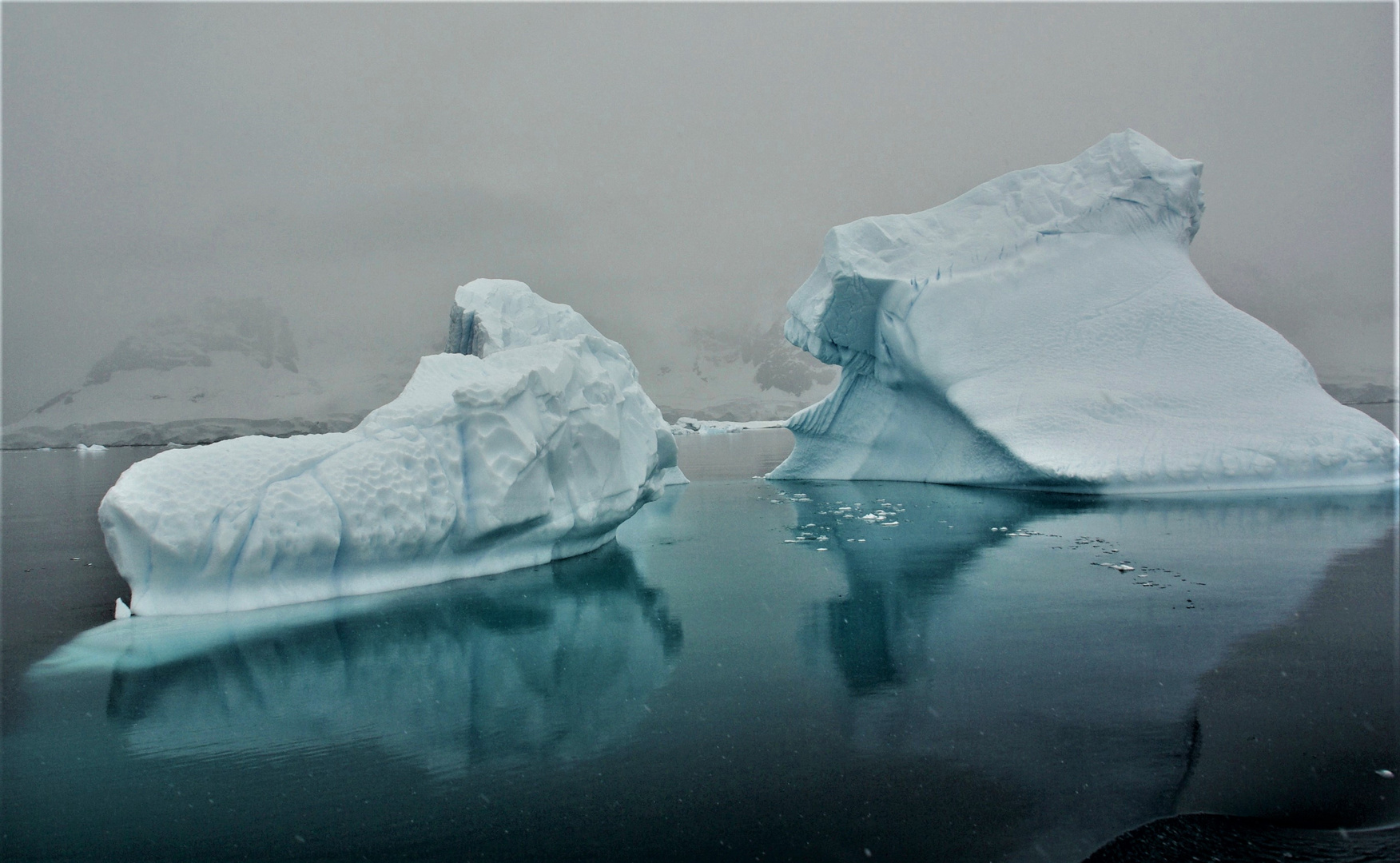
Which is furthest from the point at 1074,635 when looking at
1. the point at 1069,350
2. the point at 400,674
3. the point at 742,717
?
the point at 1069,350

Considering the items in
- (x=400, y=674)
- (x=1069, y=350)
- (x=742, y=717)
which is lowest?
(x=400, y=674)

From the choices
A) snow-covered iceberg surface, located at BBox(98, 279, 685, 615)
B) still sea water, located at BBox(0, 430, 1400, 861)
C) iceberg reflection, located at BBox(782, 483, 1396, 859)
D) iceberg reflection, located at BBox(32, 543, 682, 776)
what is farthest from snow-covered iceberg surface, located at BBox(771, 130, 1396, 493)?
iceberg reflection, located at BBox(32, 543, 682, 776)

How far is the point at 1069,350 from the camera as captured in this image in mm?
11422

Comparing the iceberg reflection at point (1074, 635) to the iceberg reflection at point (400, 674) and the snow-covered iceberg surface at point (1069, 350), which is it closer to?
the iceberg reflection at point (400, 674)

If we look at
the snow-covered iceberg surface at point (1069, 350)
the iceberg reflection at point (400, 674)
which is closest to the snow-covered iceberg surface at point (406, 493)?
the iceberg reflection at point (400, 674)

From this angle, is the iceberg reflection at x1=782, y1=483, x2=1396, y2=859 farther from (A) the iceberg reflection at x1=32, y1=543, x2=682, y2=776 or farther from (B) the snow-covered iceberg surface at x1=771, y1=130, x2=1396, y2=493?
(B) the snow-covered iceberg surface at x1=771, y1=130, x2=1396, y2=493

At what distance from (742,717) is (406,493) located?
3.45 m

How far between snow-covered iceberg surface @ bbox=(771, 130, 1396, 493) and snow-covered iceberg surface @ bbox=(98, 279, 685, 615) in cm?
595

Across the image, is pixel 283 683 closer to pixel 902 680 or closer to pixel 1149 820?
pixel 902 680

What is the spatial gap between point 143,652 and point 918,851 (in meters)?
4.24

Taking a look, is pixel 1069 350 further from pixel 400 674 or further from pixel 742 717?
pixel 400 674

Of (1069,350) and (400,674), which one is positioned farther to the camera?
(1069,350)

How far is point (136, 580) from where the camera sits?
493 centimetres

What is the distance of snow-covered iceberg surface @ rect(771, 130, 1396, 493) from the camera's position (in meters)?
9.91
